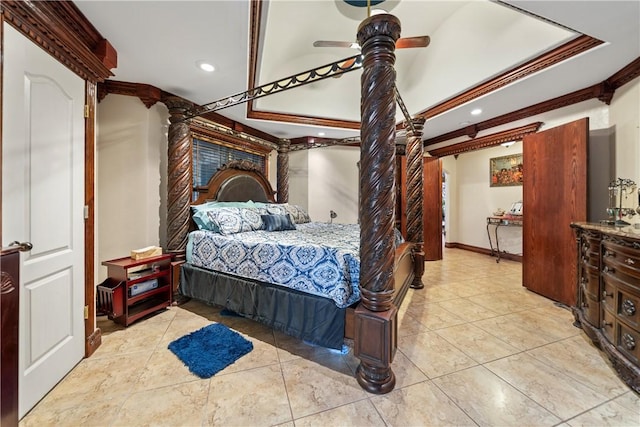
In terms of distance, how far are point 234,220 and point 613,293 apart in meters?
3.43

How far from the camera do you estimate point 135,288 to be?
2408mm

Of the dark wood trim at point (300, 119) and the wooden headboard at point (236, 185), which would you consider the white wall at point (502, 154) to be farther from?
the wooden headboard at point (236, 185)

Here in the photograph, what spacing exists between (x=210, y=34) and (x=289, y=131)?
8.72ft

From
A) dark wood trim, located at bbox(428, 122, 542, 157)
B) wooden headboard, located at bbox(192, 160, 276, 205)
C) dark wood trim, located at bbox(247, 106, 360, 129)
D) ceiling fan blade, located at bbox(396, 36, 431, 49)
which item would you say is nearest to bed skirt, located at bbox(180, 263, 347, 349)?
wooden headboard, located at bbox(192, 160, 276, 205)

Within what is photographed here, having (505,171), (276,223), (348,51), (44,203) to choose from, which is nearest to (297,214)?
(276,223)

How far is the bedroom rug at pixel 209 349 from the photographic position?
1750 millimetres

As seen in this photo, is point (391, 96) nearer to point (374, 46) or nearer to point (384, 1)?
point (374, 46)

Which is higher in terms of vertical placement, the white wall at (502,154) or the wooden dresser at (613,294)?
the white wall at (502,154)

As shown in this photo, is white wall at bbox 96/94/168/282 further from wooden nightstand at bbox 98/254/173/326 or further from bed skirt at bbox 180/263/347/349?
bed skirt at bbox 180/263/347/349

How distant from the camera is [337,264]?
1.85m

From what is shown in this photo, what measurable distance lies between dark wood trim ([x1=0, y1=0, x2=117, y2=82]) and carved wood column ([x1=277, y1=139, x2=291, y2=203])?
2935mm

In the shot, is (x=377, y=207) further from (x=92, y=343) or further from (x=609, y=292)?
(x=92, y=343)

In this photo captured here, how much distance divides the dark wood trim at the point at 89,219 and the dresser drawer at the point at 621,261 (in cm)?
380

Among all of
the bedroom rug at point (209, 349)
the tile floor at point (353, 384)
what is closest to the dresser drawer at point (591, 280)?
the tile floor at point (353, 384)
